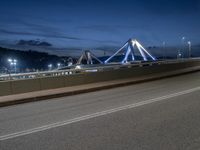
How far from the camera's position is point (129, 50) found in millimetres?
100000

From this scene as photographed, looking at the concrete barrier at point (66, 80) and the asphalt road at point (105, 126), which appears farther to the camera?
the concrete barrier at point (66, 80)

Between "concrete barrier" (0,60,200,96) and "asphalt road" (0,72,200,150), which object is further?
"concrete barrier" (0,60,200,96)

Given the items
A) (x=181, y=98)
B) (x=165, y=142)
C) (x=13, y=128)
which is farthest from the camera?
(x=181, y=98)

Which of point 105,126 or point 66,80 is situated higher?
point 66,80

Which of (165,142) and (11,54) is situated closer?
(165,142)

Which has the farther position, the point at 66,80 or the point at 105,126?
the point at 66,80

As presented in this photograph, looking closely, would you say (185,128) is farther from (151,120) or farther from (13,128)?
(13,128)

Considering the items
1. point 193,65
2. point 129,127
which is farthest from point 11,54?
point 129,127

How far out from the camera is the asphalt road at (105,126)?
20.8 feet

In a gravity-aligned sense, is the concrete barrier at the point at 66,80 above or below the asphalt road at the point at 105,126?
above

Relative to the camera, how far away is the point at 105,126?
25.9 ft

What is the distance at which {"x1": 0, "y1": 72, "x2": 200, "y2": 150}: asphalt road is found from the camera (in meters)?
6.34

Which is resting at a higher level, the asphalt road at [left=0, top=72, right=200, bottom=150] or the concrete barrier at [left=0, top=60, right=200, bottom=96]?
the concrete barrier at [left=0, top=60, right=200, bottom=96]

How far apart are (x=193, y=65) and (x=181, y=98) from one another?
2768 cm
